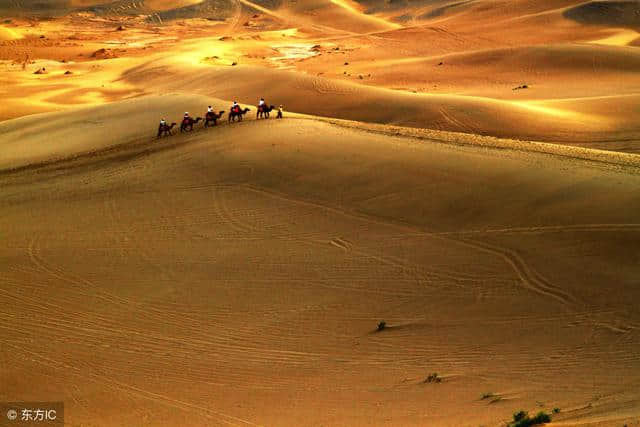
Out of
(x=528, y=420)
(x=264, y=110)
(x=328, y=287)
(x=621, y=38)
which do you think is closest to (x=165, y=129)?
(x=264, y=110)

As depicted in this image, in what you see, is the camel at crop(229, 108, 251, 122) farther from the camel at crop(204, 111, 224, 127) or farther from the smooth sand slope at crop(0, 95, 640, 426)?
the smooth sand slope at crop(0, 95, 640, 426)

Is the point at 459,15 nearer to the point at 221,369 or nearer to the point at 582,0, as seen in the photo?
the point at 582,0

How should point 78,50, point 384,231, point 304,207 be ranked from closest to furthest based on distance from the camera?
point 384,231 → point 304,207 → point 78,50

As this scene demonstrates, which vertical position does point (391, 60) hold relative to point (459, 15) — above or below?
below

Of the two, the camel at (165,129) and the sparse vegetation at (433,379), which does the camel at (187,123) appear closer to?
the camel at (165,129)

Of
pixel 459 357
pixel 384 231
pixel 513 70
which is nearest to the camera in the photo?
pixel 459 357

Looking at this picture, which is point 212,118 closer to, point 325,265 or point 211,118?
point 211,118

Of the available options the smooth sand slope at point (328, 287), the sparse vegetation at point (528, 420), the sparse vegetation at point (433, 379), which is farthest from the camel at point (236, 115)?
the sparse vegetation at point (528, 420)

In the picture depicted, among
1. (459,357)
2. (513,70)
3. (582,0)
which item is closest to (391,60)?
(513,70)
